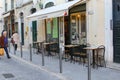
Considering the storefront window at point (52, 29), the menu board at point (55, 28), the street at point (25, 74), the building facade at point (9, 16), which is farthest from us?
the building facade at point (9, 16)

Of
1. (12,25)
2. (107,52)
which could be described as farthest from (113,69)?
(12,25)

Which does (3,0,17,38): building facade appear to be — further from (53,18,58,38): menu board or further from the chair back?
the chair back

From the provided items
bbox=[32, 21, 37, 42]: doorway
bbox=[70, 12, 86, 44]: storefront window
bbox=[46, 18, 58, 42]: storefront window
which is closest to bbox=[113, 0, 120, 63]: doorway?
bbox=[70, 12, 86, 44]: storefront window

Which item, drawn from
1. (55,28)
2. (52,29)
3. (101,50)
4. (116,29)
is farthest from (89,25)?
(52,29)

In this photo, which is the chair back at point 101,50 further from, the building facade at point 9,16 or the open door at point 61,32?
the building facade at point 9,16

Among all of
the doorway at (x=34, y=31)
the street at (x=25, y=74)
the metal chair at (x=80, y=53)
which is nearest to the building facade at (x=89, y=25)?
the metal chair at (x=80, y=53)

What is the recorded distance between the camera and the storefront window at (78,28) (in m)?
16.5

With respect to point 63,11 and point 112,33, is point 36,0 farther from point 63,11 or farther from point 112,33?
point 112,33

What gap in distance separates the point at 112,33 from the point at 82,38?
3462mm

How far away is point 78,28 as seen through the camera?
17234mm

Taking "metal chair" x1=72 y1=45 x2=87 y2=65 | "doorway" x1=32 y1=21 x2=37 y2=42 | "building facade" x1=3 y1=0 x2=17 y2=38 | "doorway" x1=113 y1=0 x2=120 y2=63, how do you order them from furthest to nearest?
"building facade" x1=3 y1=0 x2=17 y2=38, "doorway" x1=32 y1=21 x2=37 y2=42, "metal chair" x1=72 y1=45 x2=87 y2=65, "doorway" x1=113 y1=0 x2=120 y2=63

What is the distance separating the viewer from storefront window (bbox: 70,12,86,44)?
54.1ft

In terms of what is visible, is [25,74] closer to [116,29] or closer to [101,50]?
[101,50]

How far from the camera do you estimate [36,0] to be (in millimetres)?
23828
